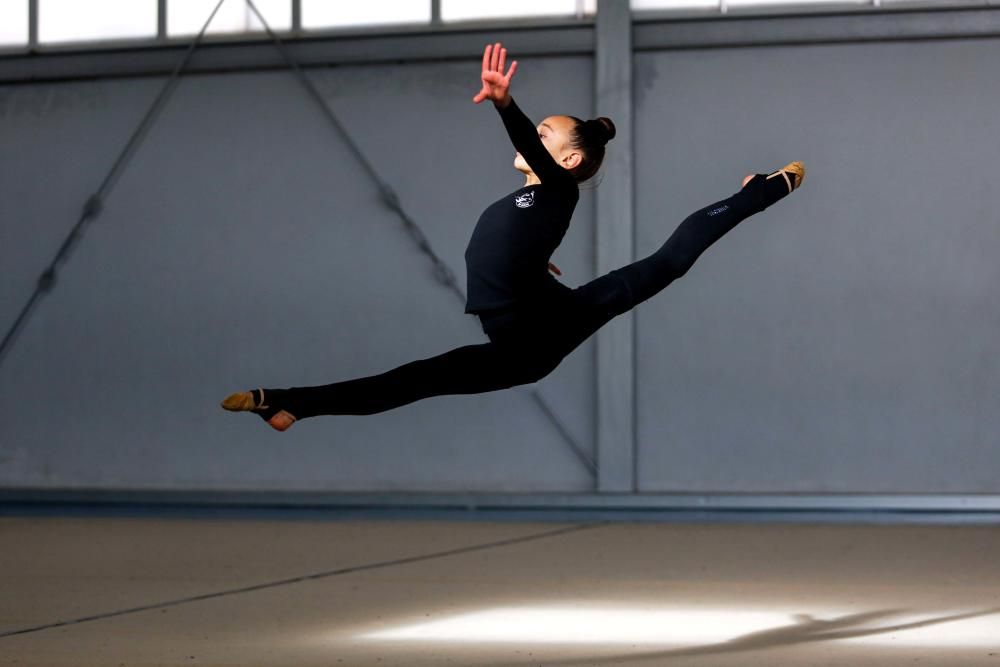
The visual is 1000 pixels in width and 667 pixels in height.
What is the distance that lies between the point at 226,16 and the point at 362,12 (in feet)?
2.73

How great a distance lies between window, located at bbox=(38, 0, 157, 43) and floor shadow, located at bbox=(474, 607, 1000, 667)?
5.38 metres

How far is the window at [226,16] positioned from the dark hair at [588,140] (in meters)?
4.63

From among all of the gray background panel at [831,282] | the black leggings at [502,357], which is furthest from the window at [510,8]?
the black leggings at [502,357]

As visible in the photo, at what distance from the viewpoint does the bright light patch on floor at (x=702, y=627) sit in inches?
144

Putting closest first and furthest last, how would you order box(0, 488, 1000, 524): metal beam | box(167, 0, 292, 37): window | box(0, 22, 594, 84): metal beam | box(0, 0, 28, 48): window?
box(0, 488, 1000, 524): metal beam → box(0, 22, 594, 84): metal beam → box(167, 0, 292, 37): window → box(0, 0, 28, 48): window

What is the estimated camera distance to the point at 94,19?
24.5 feet

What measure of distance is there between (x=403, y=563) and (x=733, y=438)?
226 cm

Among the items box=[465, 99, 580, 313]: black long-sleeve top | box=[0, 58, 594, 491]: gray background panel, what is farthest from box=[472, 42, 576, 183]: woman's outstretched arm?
box=[0, 58, 594, 491]: gray background panel

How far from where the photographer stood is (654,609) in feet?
13.7

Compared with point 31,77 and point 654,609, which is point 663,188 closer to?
point 654,609

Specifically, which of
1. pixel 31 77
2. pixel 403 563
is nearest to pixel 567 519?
pixel 403 563

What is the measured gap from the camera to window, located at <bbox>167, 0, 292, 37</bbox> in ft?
23.9

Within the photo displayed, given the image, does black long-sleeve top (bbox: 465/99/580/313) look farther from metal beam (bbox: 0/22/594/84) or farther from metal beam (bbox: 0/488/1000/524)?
metal beam (bbox: 0/22/594/84)

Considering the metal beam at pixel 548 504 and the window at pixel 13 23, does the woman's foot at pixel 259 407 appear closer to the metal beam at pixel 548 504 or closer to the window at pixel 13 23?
the metal beam at pixel 548 504
